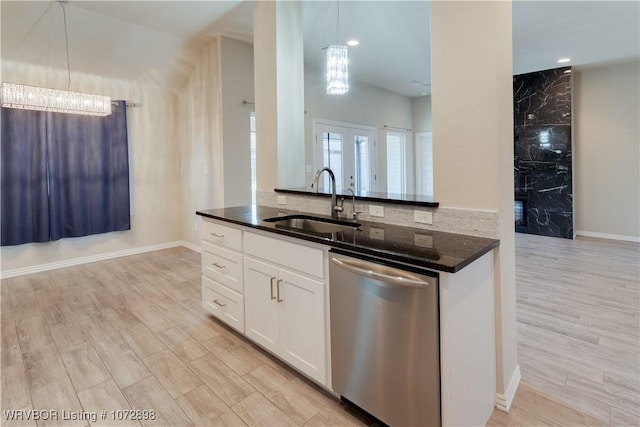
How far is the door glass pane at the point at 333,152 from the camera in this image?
596 centimetres

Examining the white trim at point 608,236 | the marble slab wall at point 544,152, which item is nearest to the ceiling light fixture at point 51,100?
the marble slab wall at point 544,152

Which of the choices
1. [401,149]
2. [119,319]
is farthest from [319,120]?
[119,319]

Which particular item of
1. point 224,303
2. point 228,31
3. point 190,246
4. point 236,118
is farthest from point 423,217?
point 190,246

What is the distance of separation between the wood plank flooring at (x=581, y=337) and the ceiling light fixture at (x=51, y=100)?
409 centimetres

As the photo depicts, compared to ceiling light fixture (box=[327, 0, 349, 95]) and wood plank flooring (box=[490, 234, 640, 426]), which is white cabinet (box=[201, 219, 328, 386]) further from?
ceiling light fixture (box=[327, 0, 349, 95])

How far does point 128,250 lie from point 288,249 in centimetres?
410

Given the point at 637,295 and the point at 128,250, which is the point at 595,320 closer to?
the point at 637,295

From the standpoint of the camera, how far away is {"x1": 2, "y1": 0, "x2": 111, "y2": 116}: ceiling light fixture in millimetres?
2852

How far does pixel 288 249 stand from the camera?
194cm

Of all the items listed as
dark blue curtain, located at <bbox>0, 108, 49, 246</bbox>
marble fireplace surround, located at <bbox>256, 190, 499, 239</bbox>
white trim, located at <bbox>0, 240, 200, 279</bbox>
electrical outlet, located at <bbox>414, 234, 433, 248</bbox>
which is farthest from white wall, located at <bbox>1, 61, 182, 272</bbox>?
electrical outlet, located at <bbox>414, 234, 433, 248</bbox>

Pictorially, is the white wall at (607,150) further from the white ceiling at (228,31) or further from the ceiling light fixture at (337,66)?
the ceiling light fixture at (337,66)

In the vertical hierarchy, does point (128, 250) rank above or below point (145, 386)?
above

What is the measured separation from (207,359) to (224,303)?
441mm

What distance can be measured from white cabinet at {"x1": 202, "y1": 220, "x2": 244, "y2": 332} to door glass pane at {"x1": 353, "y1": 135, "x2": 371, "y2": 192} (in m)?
4.45
